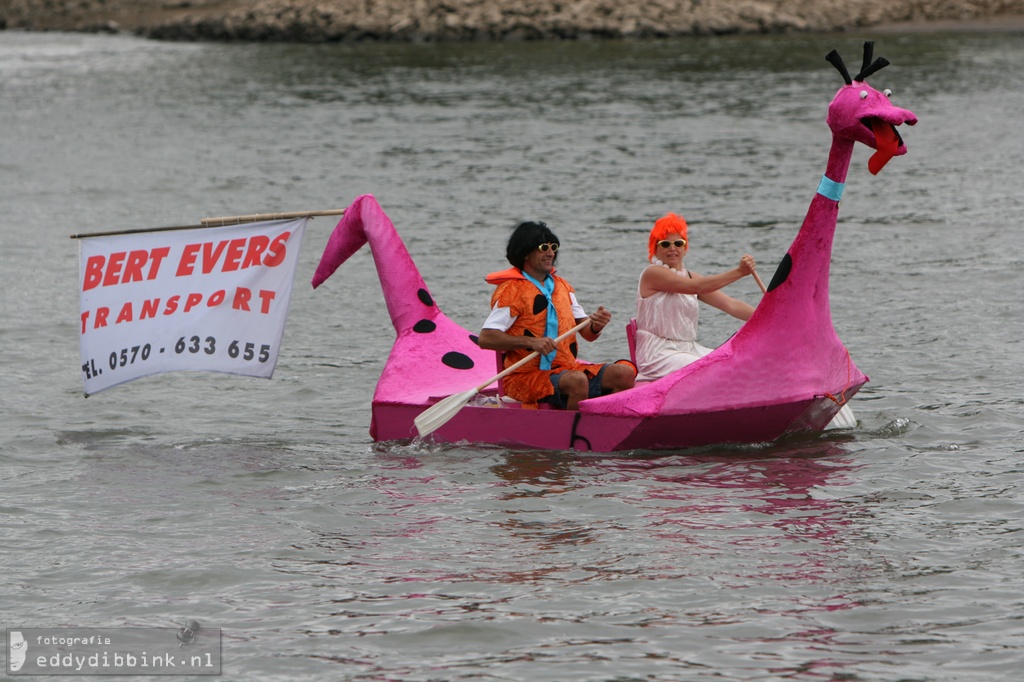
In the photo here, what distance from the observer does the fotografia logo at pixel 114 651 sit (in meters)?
6.82

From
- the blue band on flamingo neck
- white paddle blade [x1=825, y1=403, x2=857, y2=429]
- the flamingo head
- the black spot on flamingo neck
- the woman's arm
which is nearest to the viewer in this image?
the flamingo head

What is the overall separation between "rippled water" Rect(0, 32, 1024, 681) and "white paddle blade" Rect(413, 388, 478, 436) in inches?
12.0

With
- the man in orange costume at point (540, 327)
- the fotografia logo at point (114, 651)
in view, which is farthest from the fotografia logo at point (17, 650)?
the man in orange costume at point (540, 327)

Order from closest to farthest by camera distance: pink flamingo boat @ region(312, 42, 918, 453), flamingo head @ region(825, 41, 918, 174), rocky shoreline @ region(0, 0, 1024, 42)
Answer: flamingo head @ region(825, 41, 918, 174) < pink flamingo boat @ region(312, 42, 918, 453) < rocky shoreline @ region(0, 0, 1024, 42)

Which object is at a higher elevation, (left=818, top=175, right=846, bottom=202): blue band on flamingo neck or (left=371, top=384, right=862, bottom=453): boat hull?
(left=818, top=175, right=846, bottom=202): blue band on flamingo neck

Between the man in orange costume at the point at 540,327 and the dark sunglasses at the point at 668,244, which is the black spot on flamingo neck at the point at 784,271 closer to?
the dark sunglasses at the point at 668,244

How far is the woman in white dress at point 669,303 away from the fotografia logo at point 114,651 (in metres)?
3.86

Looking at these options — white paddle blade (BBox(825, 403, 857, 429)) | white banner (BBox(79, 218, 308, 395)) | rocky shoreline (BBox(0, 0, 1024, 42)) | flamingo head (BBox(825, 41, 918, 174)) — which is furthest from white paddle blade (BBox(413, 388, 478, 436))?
rocky shoreline (BBox(0, 0, 1024, 42))

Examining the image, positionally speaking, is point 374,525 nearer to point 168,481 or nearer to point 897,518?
point 168,481

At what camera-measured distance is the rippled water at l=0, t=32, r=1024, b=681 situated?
7.07 m

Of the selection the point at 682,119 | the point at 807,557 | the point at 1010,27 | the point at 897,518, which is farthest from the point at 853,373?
the point at 1010,27

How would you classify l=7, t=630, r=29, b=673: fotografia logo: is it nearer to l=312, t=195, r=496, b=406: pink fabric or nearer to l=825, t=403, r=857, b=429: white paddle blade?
l=312, t=195, r=496, b=406: pink fabric

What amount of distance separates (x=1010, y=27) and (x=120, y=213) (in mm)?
29947

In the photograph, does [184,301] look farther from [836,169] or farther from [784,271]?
[836,169]
